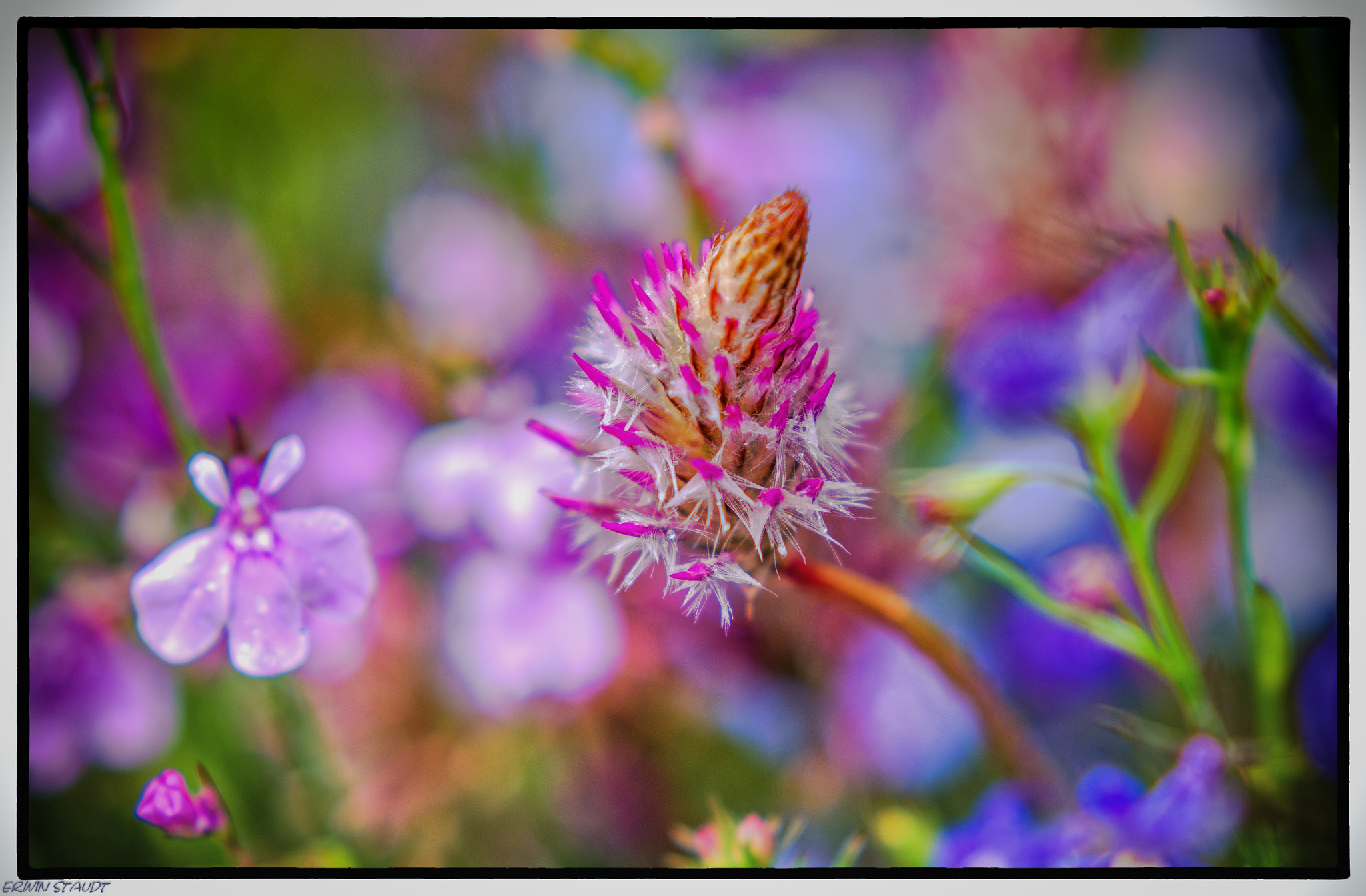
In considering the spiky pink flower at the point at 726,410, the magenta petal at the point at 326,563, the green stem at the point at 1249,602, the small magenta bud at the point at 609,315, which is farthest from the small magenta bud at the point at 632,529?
the green stem at the point at 1249,602

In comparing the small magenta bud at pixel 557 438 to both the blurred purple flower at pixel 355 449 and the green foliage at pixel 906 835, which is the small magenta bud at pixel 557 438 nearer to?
the blurred purple flower at pixel 355 449

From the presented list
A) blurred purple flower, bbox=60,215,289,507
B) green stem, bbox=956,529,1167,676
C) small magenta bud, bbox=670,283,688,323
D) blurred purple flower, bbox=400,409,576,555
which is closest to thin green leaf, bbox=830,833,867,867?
green stem, bbox=956,529,1167,676

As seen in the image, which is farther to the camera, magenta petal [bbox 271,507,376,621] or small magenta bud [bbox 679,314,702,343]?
magenta petal [bbox 271,507,376,621]

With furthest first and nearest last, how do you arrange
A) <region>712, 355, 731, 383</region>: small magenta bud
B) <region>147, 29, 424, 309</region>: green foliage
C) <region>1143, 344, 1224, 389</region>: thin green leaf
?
<region>147, 29, 424, 309</region>: green foliage → <region>1143, 344, 1224, 389</region>: thin green leaf → <region>712, 355, 731, 383</region>: small magenta bud

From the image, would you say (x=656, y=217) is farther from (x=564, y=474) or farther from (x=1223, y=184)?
(x=1223, y=184)

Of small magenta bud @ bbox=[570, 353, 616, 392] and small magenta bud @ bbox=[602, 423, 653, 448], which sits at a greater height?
small magenta bud @ bbox=[570, 353, 616, 392]

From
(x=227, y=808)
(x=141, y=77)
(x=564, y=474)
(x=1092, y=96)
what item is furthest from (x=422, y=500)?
(x=1092, y=96)

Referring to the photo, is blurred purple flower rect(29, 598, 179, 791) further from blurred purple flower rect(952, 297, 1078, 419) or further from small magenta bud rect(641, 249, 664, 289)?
blurred purple flower rect(952, 297, 1078, 419)
